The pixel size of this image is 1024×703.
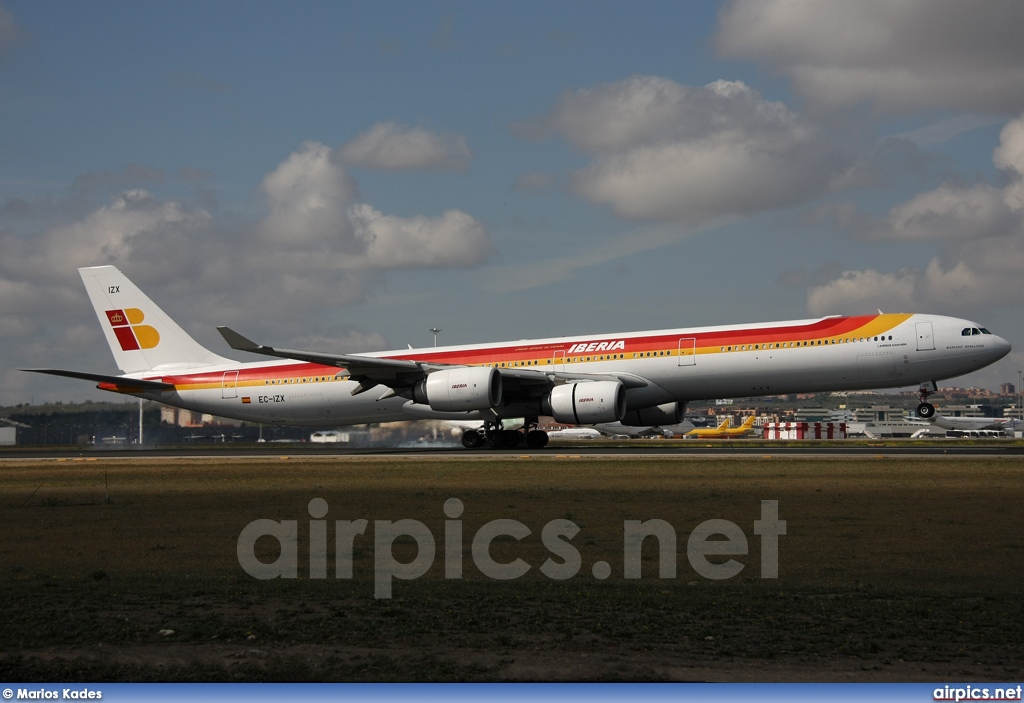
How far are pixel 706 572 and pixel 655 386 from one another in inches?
1143

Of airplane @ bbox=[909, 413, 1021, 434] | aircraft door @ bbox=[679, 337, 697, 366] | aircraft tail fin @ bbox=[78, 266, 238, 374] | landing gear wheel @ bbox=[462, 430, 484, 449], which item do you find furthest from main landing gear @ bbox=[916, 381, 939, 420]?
airplane @ bbox=[909, 413, 1021, 434]

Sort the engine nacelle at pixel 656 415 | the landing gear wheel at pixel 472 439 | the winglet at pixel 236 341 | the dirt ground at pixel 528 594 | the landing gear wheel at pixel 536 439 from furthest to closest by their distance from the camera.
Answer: the landing gear wheel at pixel 536 439 < the landing gear wheel at pixel 472 439 < the engine nacelle at pixel 656 415 < the winglet at pixel 236 341 < the dirt ground at pixel 528 594

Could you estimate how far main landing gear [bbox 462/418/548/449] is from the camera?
4216cm

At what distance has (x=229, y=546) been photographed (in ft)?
44.4

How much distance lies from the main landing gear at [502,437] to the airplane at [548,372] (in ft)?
0.18

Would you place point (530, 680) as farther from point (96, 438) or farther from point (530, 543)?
point (96, 438)

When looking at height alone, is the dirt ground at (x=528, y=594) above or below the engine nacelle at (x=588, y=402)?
below

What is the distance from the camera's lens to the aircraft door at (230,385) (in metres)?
46.6

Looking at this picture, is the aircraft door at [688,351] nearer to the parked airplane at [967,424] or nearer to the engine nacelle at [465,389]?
the engine nacelle at [465,389]

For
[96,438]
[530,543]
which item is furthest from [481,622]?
[96,438]

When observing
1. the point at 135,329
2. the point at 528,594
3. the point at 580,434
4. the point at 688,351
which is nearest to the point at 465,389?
the point at 688,351

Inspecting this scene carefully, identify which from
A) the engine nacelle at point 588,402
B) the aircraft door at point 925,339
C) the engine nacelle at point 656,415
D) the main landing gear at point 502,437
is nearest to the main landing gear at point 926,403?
the aircraft door at point 925,339

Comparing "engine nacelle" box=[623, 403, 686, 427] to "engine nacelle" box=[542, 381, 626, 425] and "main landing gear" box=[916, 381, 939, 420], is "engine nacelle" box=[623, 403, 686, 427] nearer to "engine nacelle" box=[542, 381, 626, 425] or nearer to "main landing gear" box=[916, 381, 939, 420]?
"engine nacelle" box=[542, 381, 626, 425]

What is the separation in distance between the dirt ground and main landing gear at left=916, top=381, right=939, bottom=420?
16.6 meters
